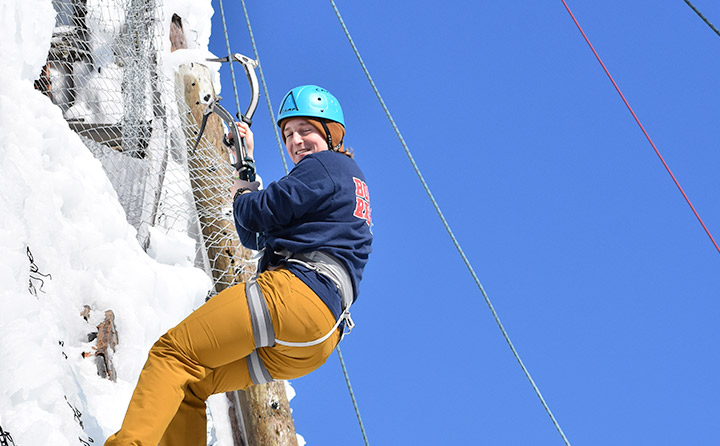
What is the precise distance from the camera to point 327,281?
6.61 feet

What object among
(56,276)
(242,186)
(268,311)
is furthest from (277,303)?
(56,276)

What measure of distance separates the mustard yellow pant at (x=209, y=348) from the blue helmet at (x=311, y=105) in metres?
A: 0.56

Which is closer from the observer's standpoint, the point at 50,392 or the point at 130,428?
the point at 130,428

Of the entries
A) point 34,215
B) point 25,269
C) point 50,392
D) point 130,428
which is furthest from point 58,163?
point 130,428

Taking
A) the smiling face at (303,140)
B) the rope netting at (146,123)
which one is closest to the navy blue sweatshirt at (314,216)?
the smiling face at (303,140)

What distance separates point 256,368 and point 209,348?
9.2 inches

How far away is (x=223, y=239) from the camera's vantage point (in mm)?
4785

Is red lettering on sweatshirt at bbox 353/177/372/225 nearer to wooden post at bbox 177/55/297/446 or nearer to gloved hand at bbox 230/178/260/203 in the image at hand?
gloved hand at bbox 230/178/260/203

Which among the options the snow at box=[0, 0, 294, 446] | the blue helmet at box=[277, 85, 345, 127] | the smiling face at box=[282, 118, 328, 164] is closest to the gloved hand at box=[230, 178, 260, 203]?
the smiling face at box=[282, 118, 328, 164]

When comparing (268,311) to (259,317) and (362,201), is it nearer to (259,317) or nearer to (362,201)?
(259,317)

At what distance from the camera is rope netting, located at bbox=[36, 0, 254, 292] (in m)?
4.62

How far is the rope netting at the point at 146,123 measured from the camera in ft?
15.1

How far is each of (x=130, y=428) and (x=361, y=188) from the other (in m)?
0.94

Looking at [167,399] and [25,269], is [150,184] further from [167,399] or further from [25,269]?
[167,399]
